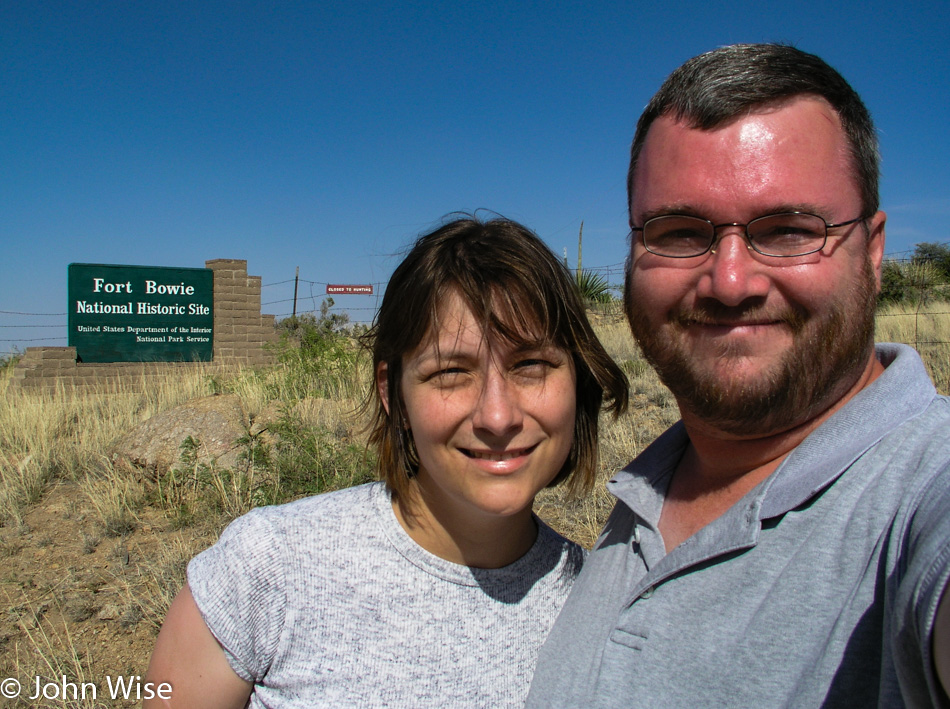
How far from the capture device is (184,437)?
6027mm

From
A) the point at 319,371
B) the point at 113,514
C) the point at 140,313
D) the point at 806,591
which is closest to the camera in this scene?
the point at 806,591

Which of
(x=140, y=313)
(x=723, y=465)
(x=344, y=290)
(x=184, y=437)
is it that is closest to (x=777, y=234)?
(x=723, y=465)

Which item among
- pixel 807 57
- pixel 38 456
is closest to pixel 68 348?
pixel 38 456

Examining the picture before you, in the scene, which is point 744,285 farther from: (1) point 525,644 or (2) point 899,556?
(1) point 525,644

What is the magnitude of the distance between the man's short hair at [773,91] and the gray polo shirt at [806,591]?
547mm

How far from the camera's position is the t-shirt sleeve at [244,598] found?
149 cm

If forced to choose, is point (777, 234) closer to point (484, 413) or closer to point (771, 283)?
point (771, 283)

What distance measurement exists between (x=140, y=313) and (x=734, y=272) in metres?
14.4

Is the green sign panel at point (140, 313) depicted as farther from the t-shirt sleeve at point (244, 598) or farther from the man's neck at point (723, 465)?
the man's neck at point (723, 465)

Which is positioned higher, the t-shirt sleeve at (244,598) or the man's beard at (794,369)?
the man's beard at (794,369)

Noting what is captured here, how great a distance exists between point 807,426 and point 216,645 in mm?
→ 1528

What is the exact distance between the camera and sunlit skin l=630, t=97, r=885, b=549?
149 centimetres

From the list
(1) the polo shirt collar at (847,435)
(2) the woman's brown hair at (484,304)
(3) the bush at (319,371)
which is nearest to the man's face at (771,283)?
(1) the polo shirt collar at (847,435)

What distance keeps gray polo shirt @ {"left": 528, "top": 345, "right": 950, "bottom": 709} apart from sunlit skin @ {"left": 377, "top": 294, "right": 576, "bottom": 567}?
1.10 feet
